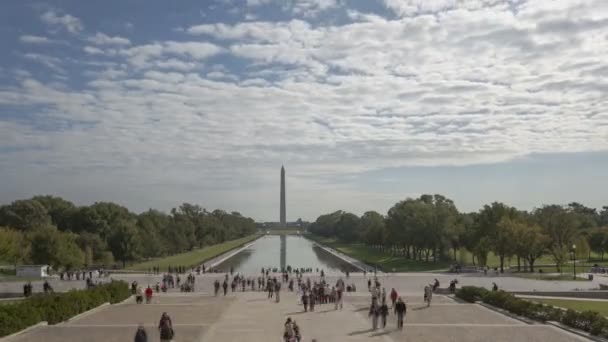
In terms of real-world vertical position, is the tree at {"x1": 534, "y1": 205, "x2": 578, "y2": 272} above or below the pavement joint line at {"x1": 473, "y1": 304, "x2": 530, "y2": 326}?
above

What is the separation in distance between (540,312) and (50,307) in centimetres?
2047

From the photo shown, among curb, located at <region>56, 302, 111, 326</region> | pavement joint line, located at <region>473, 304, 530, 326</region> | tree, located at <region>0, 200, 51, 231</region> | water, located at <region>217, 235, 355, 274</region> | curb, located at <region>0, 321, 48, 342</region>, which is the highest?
tree, located at <region>0, 200, 51, 231</region>

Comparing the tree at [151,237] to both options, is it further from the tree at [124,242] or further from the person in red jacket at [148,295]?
the person in red jacket at [148,295]

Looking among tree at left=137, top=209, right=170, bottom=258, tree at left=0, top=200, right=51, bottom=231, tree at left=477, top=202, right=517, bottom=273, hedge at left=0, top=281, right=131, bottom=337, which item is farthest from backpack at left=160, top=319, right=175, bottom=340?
tree at left=0, top=200, right=51, bottom=231

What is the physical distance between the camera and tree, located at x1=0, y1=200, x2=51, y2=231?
102 metres

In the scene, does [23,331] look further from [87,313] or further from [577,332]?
[577,332]

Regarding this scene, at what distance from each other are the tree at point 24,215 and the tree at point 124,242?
2537 cm

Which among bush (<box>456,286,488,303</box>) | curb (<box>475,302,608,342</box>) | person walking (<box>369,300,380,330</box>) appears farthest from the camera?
bush (<box>456,286,488,303</box>)

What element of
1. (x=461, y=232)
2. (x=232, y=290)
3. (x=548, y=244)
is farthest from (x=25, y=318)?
(x=461, y=232)

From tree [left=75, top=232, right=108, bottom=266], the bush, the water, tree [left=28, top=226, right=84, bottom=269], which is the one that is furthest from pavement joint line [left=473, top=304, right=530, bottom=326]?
tree [left=75, top=232, right=108, bottom=266]

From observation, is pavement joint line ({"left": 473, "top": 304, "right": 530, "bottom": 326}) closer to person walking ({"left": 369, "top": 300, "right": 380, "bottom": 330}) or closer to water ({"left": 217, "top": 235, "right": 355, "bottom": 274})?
person walking ({"left": 369, "top": 300, "right": 380, "bottom": 330})

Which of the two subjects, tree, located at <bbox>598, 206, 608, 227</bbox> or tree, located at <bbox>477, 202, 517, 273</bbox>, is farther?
tree, located at <bbox>598, 206, 608, 227</bbox>

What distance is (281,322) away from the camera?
26.7 metres

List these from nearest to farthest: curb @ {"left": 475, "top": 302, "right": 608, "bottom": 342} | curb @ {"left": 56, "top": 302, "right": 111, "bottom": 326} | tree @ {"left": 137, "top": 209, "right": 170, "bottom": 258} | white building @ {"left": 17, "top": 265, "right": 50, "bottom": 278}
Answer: curb @ {"left": 475, "top": 302, "right": 608, "bottom": 342}
curb @ {"left": 56, "top": 302, "right": 111, "bottom": 326}
white building @ {"left": 17, "top": 265, "right": 50, "bottom": 278}
tree @ {"left": 137, "top": 209, "right": 170, "bottom": 258}
